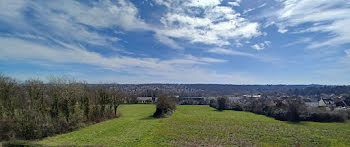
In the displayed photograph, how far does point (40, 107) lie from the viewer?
18.3 metres

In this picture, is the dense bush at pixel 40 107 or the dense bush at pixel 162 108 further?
the dense bush at pixel 162 108

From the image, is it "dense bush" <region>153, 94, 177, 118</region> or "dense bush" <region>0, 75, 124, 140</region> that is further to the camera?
"dense bush" <region>153, 94, 177, 118</region>

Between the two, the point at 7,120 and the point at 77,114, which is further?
the point at 77,114

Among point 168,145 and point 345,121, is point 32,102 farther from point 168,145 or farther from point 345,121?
point 345,121

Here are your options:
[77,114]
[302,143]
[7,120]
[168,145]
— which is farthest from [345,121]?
[7,120]

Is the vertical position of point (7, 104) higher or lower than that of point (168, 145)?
higher

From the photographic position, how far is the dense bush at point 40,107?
15.8 m

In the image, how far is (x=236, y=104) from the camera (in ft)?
172

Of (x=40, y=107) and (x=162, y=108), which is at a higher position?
(x=40, y=107)

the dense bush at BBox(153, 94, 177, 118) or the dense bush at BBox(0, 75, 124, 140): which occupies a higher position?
the dense bush at BBox(0, 75, 124, 140)

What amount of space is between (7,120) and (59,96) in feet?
15.4

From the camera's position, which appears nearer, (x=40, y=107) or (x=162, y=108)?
(x=40, y=107)

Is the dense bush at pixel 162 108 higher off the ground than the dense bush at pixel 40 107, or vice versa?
the dense bush at pixel 40 107

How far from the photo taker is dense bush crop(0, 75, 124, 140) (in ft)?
51.9
